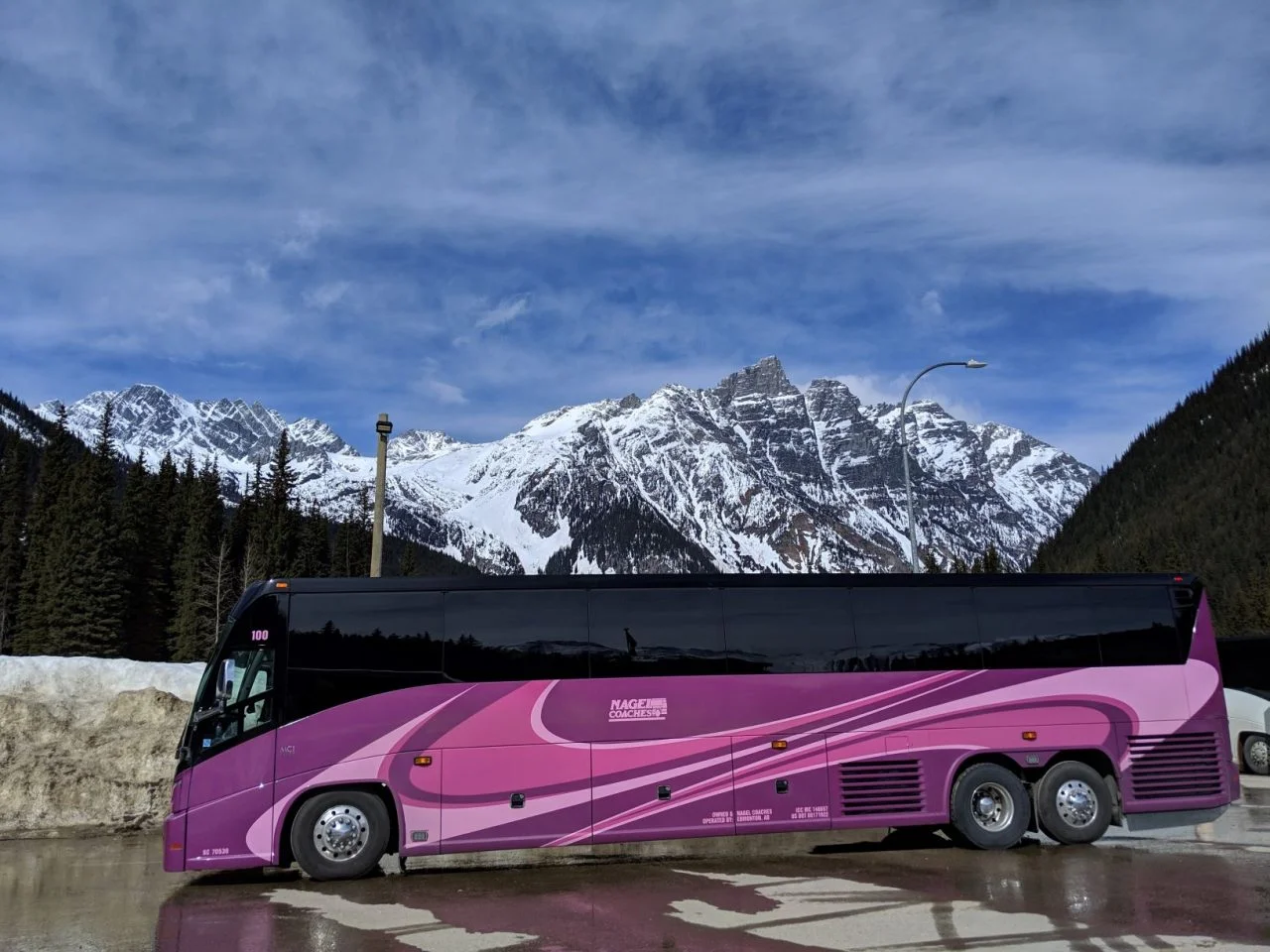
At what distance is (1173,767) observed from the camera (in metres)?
13.5

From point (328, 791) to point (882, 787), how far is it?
22.0 ft

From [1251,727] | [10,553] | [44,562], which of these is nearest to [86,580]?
[44,562]

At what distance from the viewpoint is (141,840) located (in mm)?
14062

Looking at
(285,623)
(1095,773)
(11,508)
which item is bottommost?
(1095,773)

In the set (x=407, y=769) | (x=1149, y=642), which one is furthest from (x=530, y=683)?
(x=1149, y=642)

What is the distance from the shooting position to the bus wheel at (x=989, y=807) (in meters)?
12.9

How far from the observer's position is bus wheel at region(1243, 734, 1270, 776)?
21938 mm

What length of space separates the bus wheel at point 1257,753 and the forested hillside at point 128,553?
64298 millimetres

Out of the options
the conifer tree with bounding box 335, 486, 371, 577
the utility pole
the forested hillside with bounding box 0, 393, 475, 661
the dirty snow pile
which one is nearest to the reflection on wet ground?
the dirty snow pile

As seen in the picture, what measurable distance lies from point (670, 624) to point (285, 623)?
4.53m

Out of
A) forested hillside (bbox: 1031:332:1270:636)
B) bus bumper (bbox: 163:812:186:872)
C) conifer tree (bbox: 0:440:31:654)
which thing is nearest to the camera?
bus bumper (bbox: 163:812:186:872)

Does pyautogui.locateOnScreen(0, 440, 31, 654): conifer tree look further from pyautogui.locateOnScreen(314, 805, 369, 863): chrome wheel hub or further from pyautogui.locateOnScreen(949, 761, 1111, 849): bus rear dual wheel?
pyautogui.locateOnScreen(949, 761, 1111, 849): bus rear dual wheel

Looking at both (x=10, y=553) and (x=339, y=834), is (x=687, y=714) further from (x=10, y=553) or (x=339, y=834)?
(x=10, y=553)

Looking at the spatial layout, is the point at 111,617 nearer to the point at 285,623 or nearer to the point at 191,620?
the point at 191,620
